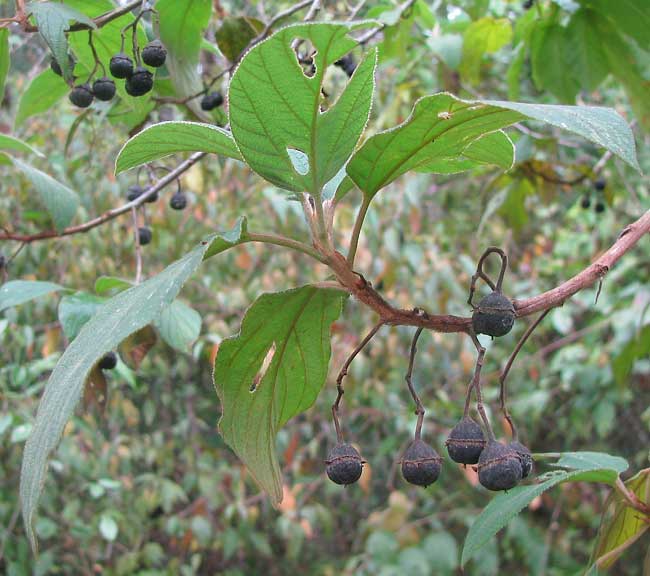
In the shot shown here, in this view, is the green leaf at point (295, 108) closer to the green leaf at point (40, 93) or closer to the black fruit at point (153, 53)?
the black fruit at point (153, 53)

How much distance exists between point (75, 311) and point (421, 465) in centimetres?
63

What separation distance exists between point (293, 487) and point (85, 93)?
2846mm

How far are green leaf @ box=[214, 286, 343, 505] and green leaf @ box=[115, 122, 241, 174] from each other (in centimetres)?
17

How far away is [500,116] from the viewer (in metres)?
0.72

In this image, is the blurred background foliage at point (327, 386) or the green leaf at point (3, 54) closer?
Answer: the green leaf at point (3, 54)

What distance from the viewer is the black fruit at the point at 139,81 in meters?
1.19

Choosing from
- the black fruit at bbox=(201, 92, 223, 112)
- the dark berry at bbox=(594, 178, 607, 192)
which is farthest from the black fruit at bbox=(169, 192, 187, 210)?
the dark berry at bbox=(594, 178, 607, 192)

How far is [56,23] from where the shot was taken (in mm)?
1037

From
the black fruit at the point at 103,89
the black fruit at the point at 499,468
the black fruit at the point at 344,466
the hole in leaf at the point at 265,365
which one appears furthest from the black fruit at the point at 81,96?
the black fruit at the point at 499,468

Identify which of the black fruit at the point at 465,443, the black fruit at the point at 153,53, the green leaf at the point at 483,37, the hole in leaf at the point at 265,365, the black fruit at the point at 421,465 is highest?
the black fruit at the point at 153,53

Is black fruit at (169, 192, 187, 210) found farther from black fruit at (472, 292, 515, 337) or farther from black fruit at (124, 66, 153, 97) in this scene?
black fruit at (472, 292, 515, 337)

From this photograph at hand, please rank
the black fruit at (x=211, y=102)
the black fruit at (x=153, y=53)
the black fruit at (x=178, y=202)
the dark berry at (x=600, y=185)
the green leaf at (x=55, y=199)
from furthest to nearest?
1. the dark berry at (x=600, y=185)
2. the black fruit at (x=178, y=202)
3. the black fruit at (x=211, y=102)
4. the green leaf at (x=55, y=199)
5. the black fruit at (x=153, y=53)

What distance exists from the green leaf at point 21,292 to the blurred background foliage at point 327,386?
1262 millimetres

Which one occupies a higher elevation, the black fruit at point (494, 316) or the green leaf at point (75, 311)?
the black fruit at point (494, 316)
